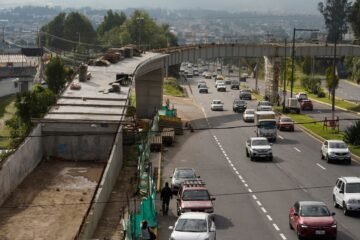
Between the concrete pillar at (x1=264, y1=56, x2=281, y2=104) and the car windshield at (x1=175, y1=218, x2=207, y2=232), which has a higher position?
the car windshield at (x1=175, y1=218, x2=207, y2=232)

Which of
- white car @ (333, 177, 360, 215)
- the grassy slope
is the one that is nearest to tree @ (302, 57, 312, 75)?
the grassy slope

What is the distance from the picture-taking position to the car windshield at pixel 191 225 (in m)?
29.1

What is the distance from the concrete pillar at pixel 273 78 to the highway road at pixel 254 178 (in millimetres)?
27178

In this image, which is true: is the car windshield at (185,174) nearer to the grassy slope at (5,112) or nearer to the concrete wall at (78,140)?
the concrete wall at (78,140)

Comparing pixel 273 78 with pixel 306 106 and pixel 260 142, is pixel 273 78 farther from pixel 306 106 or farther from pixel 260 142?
pixel 260 142

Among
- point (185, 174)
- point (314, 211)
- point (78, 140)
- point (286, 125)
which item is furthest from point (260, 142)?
point (314, 211)

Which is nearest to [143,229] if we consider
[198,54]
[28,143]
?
[28,143]

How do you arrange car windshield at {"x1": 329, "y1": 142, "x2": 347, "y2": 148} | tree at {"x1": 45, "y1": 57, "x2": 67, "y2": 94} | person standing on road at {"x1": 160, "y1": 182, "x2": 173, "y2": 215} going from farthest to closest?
tree at {"x1": 45, "y1": 57, "x2": 67, "y2": 94} → car windshield at {"x1": 329, "y1": 142, "x2": 347, "y2": 148} → person standing on road at {"x1": 160, "y1": 182, "x2": 173, "y2": 215}

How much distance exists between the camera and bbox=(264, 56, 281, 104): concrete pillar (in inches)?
4055

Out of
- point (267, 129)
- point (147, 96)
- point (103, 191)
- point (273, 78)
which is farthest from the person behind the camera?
point (273, 78)

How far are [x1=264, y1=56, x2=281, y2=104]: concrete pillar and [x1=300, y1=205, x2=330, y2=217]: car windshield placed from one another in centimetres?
7010

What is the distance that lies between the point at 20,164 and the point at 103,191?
26.9 feet

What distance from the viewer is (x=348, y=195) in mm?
35562

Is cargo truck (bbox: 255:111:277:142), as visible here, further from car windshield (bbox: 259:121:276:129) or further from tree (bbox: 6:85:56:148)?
tree (bbox: 6:85:56:148)
